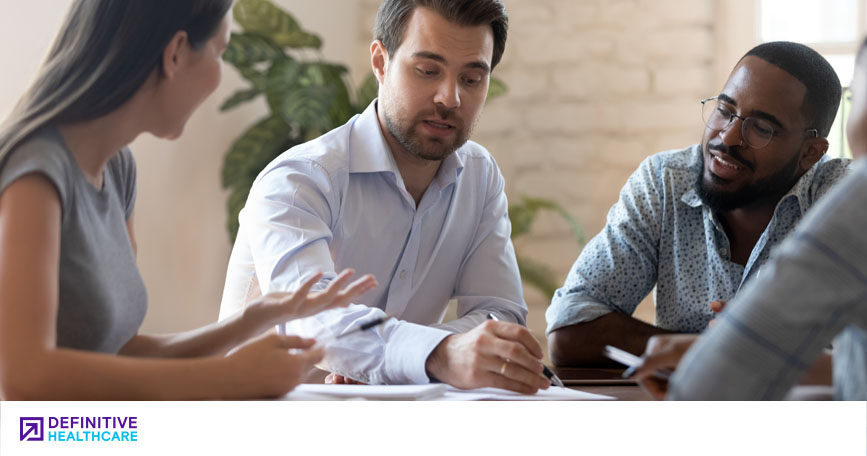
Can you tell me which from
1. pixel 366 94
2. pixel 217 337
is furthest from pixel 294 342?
pixel 366 94

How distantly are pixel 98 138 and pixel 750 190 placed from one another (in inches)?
43.2

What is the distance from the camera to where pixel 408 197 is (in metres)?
1.38

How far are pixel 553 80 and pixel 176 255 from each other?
1886mm

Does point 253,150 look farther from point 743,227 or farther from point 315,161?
point 743,227

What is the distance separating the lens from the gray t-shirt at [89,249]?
67 centimetres

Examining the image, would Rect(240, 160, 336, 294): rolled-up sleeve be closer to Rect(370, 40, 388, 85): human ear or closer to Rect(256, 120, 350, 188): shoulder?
Rect(256, 120, 350, 188): shoulder

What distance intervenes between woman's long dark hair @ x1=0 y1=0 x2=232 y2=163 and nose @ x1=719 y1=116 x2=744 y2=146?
956mm

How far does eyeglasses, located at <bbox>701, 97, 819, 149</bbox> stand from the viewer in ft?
4.46

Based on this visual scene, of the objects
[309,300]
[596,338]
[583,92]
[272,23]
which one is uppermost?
[272,23]

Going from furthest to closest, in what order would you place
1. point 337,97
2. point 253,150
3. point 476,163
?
point 337,97, point 253,150, point 476,163

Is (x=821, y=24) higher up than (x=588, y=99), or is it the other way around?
(x=821, y=24)

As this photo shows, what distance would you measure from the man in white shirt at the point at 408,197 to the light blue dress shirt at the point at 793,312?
577 mm

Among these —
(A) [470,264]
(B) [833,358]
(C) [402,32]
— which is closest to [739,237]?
(A) [470,264]
